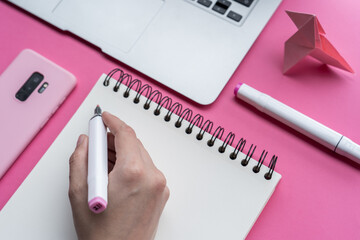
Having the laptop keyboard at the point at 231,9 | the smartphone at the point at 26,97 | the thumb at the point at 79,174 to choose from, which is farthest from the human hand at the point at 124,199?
the laptop keyboard at the point at 231,9

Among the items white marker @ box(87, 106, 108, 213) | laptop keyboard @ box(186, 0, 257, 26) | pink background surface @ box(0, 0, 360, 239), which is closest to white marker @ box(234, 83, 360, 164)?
pink background surface @ box(0, 0, 360, 239)

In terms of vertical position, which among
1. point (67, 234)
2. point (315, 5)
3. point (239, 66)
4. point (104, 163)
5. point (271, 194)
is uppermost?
point (315, 5)

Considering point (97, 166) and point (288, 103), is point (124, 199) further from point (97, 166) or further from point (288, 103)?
point (288, 103)

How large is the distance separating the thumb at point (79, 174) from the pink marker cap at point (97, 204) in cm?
5

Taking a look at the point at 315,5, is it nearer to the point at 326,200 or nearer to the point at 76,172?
the point at 326,200

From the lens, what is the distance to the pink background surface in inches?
26.9

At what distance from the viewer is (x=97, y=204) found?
54 cm

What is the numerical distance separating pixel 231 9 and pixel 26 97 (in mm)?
407

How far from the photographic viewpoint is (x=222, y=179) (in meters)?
0.68

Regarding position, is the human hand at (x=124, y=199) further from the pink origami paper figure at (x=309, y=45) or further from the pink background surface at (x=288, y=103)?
the pink origami paper figure at (x=309, y=45)

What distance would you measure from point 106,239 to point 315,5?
1.89 feet

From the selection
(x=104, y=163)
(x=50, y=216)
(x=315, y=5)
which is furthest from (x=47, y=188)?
(x=315, y=5)

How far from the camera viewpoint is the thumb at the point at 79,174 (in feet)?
1.95

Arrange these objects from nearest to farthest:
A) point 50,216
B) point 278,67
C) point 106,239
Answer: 1. point 106,239
2. point 50,216
3. point 278,67
